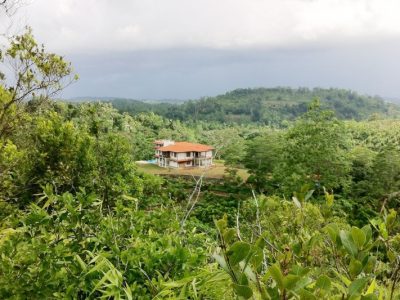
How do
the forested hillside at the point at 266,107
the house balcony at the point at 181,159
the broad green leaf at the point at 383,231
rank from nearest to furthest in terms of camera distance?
the broad green leaf at the point at 383,231 → the house balcony at the point at 181,159 → the forested hillside at the point at 266,107

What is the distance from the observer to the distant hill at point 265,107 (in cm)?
8844

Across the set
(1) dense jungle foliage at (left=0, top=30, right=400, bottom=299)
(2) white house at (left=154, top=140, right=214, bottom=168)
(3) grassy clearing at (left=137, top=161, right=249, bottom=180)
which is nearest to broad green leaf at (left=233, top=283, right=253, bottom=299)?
(1) dense jungle foliage at (left=0, top=30, right=400, bottom=299)

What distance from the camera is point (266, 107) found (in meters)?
102

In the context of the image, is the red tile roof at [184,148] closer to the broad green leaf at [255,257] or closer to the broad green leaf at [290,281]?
the broad green leaf at [255,257]

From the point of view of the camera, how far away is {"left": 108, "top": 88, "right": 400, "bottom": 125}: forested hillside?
8831 cm

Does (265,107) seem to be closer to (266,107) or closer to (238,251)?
(266,107)

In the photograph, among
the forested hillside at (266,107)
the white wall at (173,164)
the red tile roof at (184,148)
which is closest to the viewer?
the red tile roof at (184,148)

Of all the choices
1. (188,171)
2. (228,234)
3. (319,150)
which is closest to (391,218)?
(228,234)

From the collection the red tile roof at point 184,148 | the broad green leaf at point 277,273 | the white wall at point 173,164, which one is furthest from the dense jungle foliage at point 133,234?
the white wall at point 173,164

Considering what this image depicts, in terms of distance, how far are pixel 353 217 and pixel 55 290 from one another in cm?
1928

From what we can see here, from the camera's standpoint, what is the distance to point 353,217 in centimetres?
1895

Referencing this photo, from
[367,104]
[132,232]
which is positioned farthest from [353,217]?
[367,104]

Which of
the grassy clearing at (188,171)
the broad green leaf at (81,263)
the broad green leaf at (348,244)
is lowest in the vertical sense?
the grassy clearing at (188,171)

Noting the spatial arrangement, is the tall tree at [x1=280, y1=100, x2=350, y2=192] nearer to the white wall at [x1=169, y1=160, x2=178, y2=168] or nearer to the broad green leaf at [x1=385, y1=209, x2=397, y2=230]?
the white wall at [x1=169, y1=160, x2=178, y2=168]
